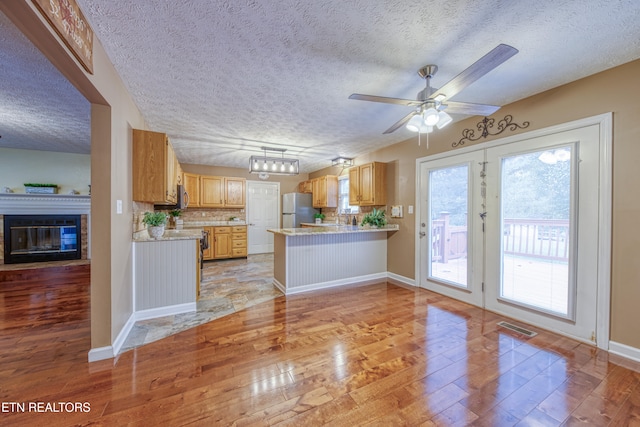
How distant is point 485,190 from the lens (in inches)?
118

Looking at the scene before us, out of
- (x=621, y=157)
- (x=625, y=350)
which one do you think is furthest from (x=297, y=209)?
(x=625, y=350)

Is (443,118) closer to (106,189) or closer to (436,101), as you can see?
(436,101)

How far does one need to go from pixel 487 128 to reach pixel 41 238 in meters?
8.13

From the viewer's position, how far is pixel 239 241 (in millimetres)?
5953

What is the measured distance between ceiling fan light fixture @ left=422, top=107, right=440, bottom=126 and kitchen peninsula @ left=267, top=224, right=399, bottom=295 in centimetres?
214

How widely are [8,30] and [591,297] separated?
495cm

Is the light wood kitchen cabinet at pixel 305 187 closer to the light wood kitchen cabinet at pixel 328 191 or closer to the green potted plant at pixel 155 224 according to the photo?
the light wood kitchen cabinet at pixel 328 191

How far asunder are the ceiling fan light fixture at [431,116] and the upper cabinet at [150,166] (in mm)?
2654

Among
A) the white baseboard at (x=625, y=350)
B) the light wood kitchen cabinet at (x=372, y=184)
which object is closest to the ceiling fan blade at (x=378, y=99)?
the light wood kitchen cabinet at (x=372, y=184)

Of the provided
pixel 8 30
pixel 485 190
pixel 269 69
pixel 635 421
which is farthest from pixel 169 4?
pixel 635 421

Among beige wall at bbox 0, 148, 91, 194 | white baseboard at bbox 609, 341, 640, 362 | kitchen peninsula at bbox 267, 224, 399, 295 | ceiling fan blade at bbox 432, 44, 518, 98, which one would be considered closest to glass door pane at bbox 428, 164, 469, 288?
kitchen peninsula at bbox 267, 224, 399, 295

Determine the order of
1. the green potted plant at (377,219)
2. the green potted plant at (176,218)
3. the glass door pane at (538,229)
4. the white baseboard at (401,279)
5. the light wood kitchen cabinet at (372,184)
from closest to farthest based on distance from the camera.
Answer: the glass door pane at (538,229), the white baseboard at (401,279), the green potted plant at (377,219), the light wood kitchen cabinet at (372,184), the green potted plant at (176,218)

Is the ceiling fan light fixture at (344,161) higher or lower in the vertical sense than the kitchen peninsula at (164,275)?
higher

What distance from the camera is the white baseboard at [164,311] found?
2.66 meters
